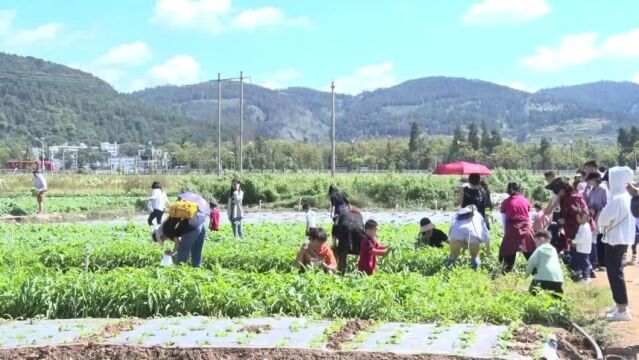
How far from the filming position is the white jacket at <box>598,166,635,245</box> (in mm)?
9320

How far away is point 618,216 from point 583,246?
224 centimetres

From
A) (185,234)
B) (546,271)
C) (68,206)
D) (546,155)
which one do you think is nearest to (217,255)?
(185,234)

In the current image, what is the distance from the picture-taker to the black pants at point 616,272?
915cm

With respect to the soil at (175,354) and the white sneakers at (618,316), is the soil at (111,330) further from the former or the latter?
the white sneakers at (618,316)

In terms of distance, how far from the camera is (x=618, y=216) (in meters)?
9.40

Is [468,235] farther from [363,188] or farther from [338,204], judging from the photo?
[363,188]

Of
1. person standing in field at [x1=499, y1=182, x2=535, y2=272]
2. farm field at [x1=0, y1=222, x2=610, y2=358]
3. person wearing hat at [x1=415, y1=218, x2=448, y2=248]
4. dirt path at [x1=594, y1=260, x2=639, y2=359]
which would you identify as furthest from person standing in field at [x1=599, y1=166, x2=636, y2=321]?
person wearing hat at [x1=415, y1=218, x2=448, y2=248]

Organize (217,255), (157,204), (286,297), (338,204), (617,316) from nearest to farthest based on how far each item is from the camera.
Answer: (286,297) → (617,316) → (217,255) → (338,204) → (157,204)

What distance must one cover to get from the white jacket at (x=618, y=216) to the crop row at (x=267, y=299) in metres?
1.30

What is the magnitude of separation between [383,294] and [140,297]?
2805mm

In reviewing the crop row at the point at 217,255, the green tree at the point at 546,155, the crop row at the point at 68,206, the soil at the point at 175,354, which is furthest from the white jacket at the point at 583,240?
the green tree at the point at 546,155

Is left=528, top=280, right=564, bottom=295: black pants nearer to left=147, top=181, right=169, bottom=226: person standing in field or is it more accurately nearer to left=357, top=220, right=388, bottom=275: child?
left=357, top=220, right=388, bottom=275: child

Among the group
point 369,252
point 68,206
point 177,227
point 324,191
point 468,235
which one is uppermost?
point 177,227

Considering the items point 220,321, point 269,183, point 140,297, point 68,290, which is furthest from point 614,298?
point 269,183
